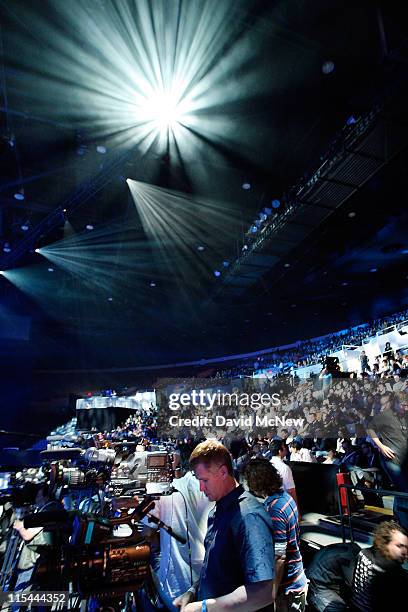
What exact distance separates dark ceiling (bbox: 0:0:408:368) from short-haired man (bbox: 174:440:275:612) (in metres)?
3.88

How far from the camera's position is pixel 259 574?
1.26m

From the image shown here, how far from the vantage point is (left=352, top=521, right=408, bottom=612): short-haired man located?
2.22 m

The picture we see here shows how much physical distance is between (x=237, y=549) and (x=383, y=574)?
5.13 ft

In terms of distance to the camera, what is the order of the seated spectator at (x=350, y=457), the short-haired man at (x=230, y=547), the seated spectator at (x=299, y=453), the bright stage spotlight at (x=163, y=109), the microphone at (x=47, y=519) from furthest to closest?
the seated spectator at (x=299, y=453), the seated spectator at (x=350, y=457), the bright stage spotlight at (x=163, y=109), the microphone at (x=47, y=519), the short-haired man at (x=230, y=547)

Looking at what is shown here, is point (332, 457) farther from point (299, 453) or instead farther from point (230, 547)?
point (230, 547)

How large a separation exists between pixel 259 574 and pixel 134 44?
4.68 meters

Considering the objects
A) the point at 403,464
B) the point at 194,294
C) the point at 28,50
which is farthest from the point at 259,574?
the point at 194,294

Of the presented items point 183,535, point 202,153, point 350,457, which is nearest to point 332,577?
point 183,535

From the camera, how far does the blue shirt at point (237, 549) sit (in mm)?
1291

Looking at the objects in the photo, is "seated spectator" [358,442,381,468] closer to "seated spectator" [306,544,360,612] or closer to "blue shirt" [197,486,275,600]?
"seated spectator" [306,544,360,612]

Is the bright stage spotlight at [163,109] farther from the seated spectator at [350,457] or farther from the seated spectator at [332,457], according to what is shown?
the seated spectator at [332,457]

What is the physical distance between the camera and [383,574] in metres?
2.29

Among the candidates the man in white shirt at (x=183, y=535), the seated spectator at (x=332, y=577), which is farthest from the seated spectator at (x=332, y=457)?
the man in white shirt at (x=183, y=535)

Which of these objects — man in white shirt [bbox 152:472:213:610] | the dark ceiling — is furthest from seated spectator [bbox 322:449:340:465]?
man in white shirt [bbox 152:472:213:610]
